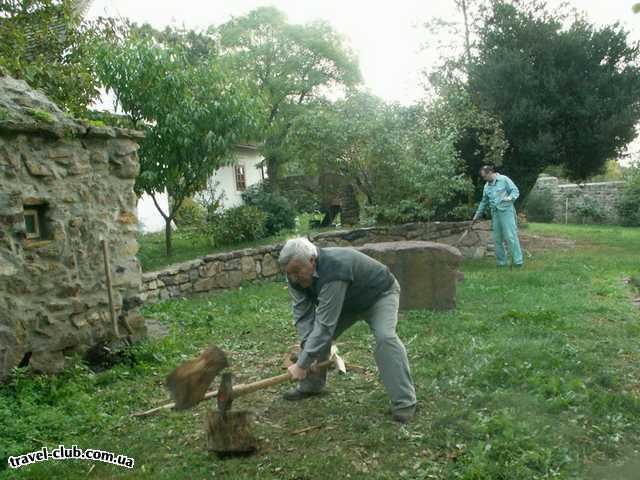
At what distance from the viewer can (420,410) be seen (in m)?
4.78

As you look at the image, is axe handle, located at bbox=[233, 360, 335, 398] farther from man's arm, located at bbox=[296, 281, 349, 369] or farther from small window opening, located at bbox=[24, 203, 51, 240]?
small window opening, located at bbox=[24, 203, 51, 240]

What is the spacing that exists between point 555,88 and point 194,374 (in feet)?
43.3

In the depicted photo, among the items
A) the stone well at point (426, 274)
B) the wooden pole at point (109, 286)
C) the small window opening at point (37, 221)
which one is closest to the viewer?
the small window opening at point (37, 221)

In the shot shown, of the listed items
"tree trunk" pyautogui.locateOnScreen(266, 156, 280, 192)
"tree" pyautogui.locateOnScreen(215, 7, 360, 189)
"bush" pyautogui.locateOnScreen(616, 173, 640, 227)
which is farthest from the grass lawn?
"tree" pyautogui.locateOnScreen(215, 7, 360, 189)

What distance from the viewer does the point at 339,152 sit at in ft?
47.5

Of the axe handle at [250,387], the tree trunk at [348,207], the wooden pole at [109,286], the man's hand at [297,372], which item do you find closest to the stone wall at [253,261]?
the wooden pole at [109,286]

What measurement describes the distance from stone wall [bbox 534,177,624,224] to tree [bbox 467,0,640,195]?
878 cm

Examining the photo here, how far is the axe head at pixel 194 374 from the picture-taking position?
13.7 feet

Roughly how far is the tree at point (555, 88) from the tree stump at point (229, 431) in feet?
40.3

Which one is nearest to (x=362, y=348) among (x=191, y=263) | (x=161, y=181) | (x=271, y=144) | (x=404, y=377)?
(x=404, y=377)

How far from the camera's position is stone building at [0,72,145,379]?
5.61m

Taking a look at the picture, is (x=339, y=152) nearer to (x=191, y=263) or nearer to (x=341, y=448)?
(x=191, y=263)

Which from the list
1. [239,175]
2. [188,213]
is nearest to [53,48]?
[188,213]

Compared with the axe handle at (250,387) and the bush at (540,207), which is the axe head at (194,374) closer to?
the axe handle at (250,387)
